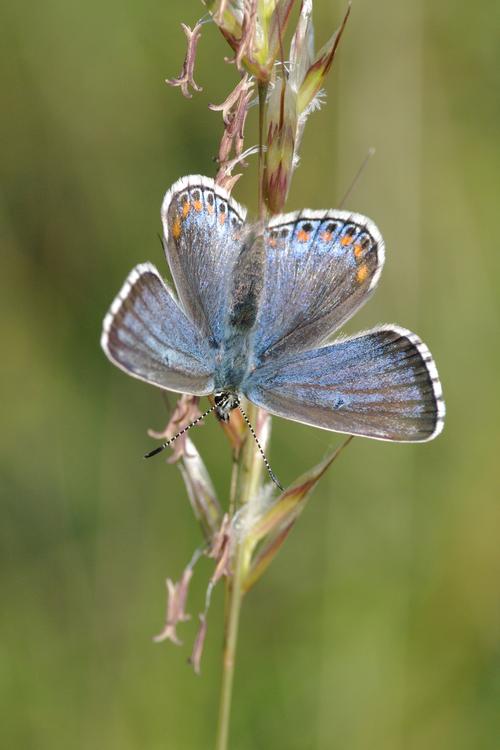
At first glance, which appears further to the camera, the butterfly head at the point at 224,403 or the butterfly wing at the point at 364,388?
the butterfly head at the point at 224,403

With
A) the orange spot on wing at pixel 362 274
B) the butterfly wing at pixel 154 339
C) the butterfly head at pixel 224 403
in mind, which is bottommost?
the butterfly head at pixel 224 403

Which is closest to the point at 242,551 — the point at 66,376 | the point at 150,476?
the point at 150,476

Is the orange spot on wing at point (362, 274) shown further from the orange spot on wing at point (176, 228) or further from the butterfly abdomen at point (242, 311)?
the orange spot on wing at point (176, 228)

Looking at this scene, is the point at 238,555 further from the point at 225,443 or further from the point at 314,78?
the point at 225,443

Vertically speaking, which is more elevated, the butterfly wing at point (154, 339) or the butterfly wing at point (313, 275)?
the butterfly wing at point (313, 275)

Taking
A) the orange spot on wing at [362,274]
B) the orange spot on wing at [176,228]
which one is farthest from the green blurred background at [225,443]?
the orange spot on wing at [176,228]

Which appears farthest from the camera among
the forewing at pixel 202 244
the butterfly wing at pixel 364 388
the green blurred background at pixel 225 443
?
the green blurred background at pixel 225 443

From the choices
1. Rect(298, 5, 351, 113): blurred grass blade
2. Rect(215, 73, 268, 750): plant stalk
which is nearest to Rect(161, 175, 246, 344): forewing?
Rect(215, 73, 268, 750): plant stalk
